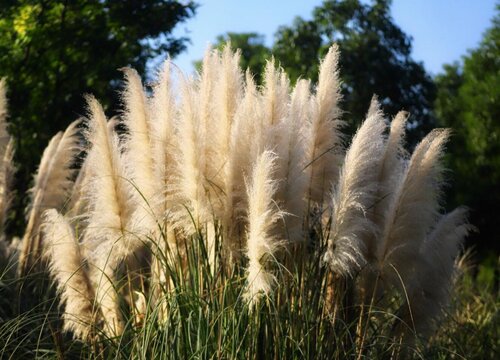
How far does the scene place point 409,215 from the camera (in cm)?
469

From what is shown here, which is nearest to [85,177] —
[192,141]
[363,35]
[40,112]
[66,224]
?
[66,224]

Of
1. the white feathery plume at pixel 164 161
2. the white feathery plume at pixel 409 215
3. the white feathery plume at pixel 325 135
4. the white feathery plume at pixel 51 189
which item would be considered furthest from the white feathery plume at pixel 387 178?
the white feathery plume at pixel 51 189

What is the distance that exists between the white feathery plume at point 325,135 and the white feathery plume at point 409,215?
38 cm

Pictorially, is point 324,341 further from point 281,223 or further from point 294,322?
point 281,223

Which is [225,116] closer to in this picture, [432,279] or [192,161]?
[192,161]

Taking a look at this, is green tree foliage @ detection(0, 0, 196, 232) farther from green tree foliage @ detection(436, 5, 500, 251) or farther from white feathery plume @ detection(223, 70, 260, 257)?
white feathery plume @ detection(223, 70, 260, 257)

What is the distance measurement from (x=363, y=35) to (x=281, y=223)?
13133 millimetres

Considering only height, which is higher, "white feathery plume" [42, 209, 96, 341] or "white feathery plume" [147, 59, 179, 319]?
"white feathery plume" [147, 59, 179, 319]

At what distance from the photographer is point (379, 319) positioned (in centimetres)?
530

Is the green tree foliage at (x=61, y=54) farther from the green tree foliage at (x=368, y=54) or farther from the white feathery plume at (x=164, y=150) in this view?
the white feathery plume at (x=164, y=150)

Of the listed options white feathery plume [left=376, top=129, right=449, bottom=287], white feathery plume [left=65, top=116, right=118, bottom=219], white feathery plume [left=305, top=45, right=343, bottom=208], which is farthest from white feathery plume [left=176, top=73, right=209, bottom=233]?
white feathery plume [left=65, top=116, right=118, bottom=219]

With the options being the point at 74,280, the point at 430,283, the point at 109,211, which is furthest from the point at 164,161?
the point at 430,283

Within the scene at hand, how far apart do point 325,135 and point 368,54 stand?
1206 centimetres

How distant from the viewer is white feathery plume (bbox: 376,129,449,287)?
4703mm
